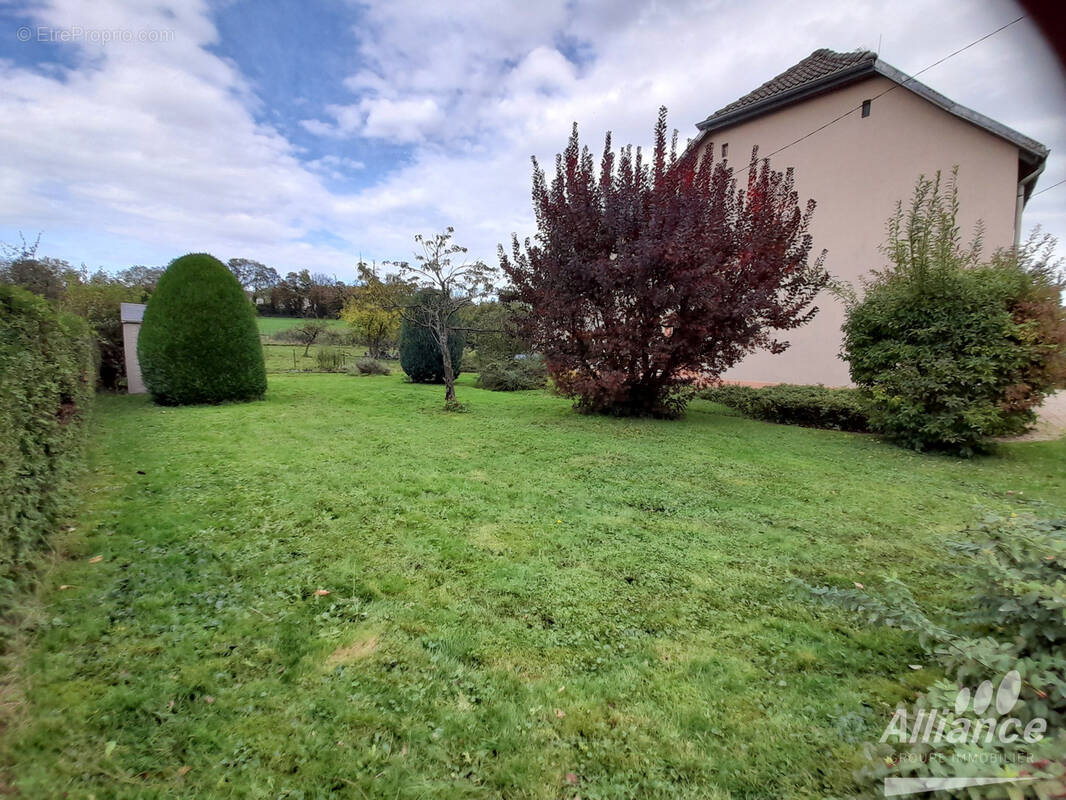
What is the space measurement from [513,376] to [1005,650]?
12870 millimetres

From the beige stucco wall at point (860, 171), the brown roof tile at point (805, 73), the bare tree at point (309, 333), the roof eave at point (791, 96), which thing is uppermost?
the brown roof tile at point (805, 73)

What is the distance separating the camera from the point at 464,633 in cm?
230

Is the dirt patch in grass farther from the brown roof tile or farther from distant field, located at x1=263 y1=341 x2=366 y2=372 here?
distant field, located at x1=263 y1=341 x2=366 y2=372

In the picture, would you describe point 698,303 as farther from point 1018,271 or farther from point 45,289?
point 45,289

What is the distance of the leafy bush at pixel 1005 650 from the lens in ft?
3.93

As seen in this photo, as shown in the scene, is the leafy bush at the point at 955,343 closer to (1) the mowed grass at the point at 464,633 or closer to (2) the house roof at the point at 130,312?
(1) the mowed grass at the point at 464,633

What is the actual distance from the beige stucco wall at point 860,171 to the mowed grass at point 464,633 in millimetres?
7654

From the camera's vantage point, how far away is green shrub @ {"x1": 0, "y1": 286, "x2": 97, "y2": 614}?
2.31 metres

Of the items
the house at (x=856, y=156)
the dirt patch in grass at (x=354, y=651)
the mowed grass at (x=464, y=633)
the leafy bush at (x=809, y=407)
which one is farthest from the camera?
the house at (x=856, y=156)

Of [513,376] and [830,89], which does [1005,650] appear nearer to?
[513,376]

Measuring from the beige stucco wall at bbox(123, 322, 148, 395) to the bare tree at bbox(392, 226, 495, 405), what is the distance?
20.7ft

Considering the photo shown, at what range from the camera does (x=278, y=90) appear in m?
7.69

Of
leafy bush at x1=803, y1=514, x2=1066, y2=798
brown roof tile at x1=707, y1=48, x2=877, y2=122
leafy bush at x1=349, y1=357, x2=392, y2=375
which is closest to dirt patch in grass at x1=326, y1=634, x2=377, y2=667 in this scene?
leafy bush at x1=803, y1=514, x2=1066, y2=798

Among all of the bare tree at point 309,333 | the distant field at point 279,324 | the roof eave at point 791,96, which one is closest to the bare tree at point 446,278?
the roof eave at point 791,96
